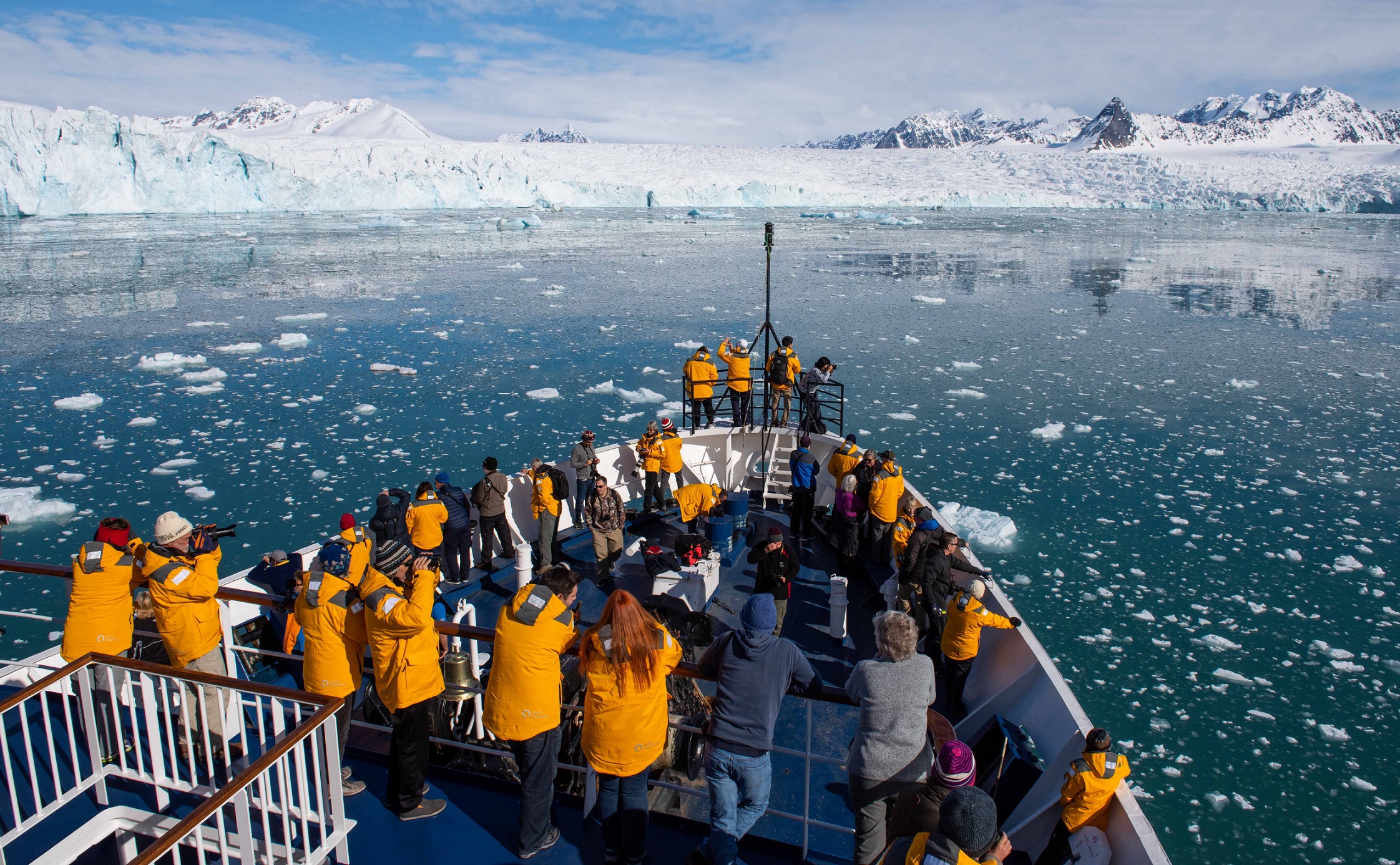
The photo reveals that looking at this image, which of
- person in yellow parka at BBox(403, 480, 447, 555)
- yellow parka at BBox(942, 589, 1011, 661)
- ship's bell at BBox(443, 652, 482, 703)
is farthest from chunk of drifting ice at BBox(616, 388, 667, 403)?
ship's bell at BBox(443, 652, 482, 703)

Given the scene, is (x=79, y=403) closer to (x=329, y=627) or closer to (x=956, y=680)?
(x=329, y=627)

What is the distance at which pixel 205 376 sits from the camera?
2052 cm

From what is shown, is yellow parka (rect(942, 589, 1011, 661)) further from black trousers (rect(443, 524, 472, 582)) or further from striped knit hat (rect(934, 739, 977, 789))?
black trousers (rect(443, 524, 472, 582))

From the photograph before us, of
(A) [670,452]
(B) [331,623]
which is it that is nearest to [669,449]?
(A) [670,452]

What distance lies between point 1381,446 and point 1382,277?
106 ft

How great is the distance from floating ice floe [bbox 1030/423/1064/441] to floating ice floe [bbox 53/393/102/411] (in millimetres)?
20252

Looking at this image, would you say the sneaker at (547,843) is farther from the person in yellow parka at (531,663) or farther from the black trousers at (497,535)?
the black trousers at (497,535)

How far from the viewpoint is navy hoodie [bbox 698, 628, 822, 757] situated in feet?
10.6

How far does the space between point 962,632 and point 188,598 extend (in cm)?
484

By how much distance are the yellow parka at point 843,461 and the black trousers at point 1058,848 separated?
13.7 feet

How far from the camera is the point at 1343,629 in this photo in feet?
31.1

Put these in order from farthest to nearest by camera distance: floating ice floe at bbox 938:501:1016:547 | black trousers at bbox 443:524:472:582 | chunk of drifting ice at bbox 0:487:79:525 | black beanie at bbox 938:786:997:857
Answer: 1. chunk of drifting ice at bbox 0:487:79:525
2. floating ice floe at bbox 938:501:1016:547
3. black trousers at bbox 443:524:472:582
4. black beanie at bbox 938:786:997:857

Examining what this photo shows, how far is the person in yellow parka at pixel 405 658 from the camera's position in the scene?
3.48 m

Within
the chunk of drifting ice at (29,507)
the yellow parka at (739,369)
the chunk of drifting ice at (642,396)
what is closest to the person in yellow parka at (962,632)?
the yellow parka at (739,369)
